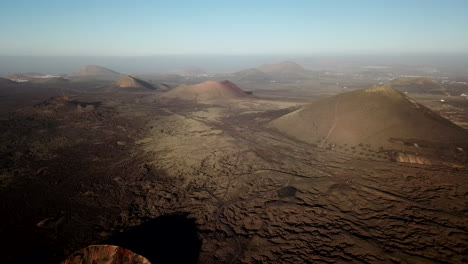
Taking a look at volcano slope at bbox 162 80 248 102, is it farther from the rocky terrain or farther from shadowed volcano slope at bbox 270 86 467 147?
the rocky terrain

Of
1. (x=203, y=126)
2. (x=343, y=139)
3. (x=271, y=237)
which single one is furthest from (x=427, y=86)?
(x=271, y=237)

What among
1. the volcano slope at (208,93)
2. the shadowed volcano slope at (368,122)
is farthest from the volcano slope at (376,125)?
the volcano slope at (208,93)

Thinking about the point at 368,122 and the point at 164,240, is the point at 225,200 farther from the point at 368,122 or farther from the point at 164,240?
the point at 368,122

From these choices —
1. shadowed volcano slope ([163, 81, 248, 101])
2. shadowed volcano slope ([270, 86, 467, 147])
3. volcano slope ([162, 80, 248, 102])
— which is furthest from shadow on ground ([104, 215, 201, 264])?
shadowed volcano slope ([163, 81, 248, 101])

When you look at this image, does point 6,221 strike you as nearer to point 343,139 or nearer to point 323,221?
point 323,221

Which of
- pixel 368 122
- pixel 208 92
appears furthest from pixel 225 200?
pixel 208 92

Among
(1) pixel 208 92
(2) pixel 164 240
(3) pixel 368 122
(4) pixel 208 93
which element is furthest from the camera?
(1) pixel 208 92
